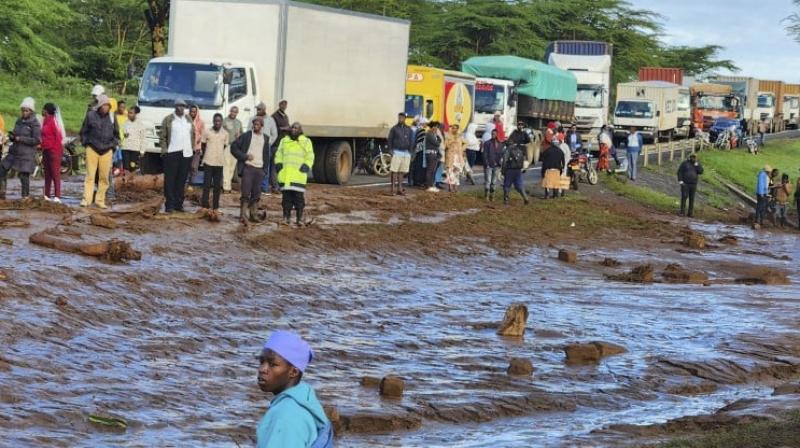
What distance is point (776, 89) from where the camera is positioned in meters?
84.6

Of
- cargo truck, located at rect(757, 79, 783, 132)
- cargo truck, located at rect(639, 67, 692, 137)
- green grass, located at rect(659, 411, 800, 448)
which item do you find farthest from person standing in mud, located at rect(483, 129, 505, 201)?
cargo truck, located at rect(757, 79, 783, 132)

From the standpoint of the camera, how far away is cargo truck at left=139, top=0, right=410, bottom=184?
25.1 m

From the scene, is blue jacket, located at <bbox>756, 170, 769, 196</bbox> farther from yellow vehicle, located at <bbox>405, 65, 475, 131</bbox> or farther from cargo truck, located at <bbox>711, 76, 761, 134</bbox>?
cargo truck, located at <bbox>711, 76, 761, 134</bbox>

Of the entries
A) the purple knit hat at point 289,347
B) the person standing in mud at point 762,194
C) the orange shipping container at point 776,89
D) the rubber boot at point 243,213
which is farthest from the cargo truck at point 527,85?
the purple knit hat at point 289,347

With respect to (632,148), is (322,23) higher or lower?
higher

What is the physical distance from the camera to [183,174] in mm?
21047

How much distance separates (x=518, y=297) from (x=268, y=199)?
23.0 ft

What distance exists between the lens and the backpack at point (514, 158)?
98.3ft

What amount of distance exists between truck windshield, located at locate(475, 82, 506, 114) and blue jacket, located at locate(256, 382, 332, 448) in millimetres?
37120

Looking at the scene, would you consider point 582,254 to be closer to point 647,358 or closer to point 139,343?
point 647,358

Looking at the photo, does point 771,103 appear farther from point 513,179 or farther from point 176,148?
point 176,148

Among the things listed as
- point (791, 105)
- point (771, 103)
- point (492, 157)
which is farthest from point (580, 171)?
point (791, 105)

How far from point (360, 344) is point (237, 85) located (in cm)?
1170

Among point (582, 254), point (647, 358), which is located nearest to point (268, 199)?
point (582, 254)
